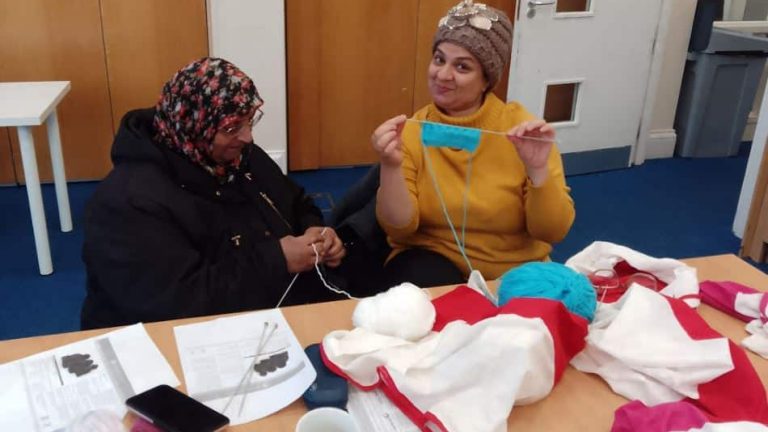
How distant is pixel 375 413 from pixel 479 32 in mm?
945

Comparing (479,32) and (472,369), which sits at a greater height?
(479,32)

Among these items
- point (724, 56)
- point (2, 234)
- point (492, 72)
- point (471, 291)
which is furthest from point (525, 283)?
point (724, 56)

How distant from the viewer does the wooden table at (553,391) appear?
1040 millimetres

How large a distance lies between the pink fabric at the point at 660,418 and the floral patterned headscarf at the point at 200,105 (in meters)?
1.03

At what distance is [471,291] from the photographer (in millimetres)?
1339

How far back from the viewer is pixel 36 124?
2.55 m

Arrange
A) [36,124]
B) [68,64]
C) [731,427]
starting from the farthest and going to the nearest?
[68,64], [36,124], [731,427]

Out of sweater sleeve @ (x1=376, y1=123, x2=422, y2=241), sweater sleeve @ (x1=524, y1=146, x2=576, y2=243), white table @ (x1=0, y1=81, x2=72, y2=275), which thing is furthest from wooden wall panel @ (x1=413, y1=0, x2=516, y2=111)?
sweater sleeve @ (x1=524, y1=146, x2=576, y2=243)

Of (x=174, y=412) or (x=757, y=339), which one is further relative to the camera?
(x=757, y=339)

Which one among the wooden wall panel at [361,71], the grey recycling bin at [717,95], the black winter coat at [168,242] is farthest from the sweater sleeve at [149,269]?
the grey recycling bin at [717,95]

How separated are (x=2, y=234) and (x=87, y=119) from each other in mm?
746

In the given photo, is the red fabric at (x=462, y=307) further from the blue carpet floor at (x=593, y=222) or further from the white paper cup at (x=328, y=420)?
the blue carpet floor at (x=593, y=222)

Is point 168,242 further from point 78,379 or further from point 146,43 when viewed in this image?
point 146,43

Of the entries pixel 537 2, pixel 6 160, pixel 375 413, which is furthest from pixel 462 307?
pixel 6 160
